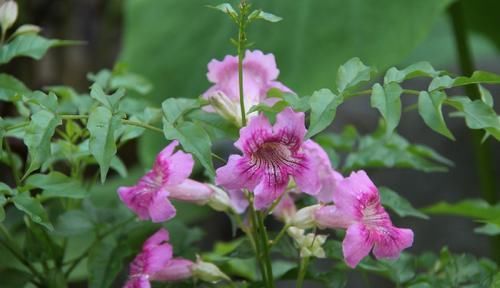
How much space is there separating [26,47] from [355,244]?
36 cm

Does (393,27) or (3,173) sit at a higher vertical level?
(393,27)

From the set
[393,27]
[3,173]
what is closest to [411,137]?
[3,173]

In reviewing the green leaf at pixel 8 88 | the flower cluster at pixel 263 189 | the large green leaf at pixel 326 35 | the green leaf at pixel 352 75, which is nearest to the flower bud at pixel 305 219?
the flower cluster at pixel 263 189

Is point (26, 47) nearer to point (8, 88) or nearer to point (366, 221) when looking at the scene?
point (8, 88)

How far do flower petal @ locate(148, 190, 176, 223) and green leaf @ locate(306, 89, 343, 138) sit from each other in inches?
5.8

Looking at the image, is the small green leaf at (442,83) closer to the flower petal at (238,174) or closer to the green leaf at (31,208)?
the flower petal at (238,174)

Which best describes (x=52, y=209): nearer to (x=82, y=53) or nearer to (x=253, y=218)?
(x=253, y=218)

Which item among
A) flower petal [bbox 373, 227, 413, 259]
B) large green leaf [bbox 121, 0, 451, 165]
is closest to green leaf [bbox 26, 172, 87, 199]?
flower petal [bbox 373, 227, 413, 259]

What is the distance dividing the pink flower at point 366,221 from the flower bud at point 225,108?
94 mm

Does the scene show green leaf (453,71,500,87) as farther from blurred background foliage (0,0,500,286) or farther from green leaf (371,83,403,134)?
blurred background foliage (0,0,500,286)

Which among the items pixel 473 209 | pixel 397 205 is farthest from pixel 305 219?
pixel 473 209

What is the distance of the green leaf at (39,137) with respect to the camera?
2.01 feet

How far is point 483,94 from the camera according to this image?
0.74 meters

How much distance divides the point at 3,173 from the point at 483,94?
1.51 meters
